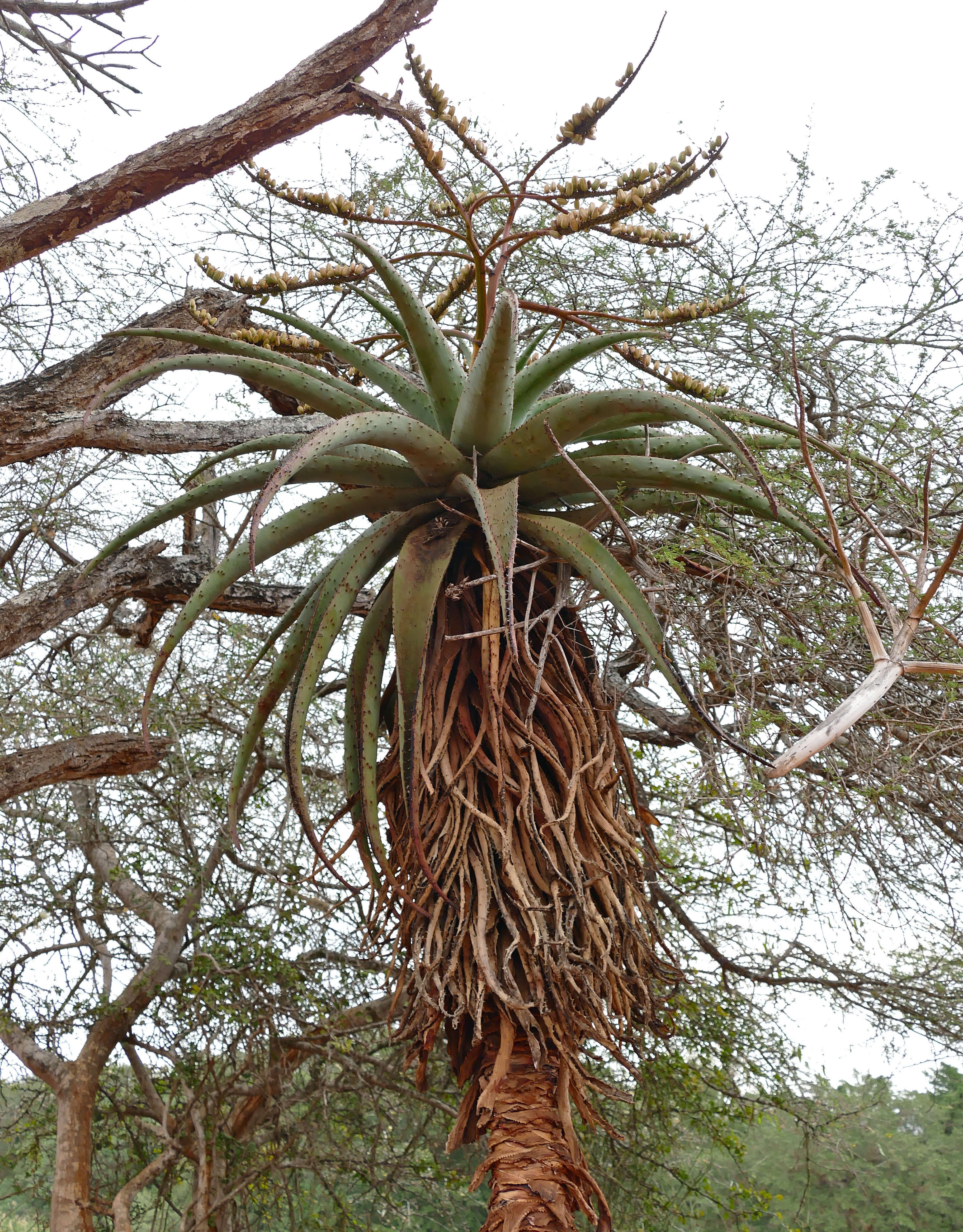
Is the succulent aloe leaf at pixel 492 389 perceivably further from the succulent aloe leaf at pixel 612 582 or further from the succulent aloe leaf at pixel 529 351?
the succulent aloe leaf at pixel 529 351

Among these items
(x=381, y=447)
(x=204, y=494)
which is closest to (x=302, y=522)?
(x=204, y=494)

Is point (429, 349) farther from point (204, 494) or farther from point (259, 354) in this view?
point (204, 494)

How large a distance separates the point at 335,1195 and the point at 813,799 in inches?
141

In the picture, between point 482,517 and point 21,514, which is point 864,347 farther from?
→ point 21,514

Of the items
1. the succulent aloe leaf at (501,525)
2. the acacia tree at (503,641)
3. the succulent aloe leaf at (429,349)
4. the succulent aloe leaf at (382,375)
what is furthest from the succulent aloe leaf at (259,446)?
the succulent aloe leaf at (501,525)

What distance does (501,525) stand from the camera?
2.10m

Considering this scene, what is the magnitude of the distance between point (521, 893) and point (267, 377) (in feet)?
4.15

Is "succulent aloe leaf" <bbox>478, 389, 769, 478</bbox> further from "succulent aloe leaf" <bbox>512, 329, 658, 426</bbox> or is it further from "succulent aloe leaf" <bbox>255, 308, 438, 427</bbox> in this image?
"succulent aloe leaf" <bbox>255, 308, 438, 427</bbox>

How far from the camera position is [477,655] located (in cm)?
230

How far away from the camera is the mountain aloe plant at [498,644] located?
1945mm

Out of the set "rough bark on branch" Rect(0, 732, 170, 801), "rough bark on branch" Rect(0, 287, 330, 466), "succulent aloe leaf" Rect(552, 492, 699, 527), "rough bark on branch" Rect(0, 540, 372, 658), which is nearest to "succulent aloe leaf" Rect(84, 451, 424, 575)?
"succulent aloe leaf" Rect(552, 492, 699, 527)

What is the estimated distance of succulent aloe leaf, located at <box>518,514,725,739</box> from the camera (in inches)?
83.4

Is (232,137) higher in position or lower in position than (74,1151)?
higher

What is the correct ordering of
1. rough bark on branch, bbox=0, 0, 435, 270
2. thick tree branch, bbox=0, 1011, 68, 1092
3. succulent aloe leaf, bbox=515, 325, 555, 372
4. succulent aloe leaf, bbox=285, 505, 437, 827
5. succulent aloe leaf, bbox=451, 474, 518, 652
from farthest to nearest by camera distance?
thick tree branch, bbox=0, 1011, 68, 1092 → rough bark on branch, bbox=0, 0, 435, 270 → succulent aloe leaf, bbox=515, 325, 555, 372 → succulent aloe leaf, bbox=285, 505, 437, 827 → succulent aloe leaf, bbox=451, 474, 518, 652
